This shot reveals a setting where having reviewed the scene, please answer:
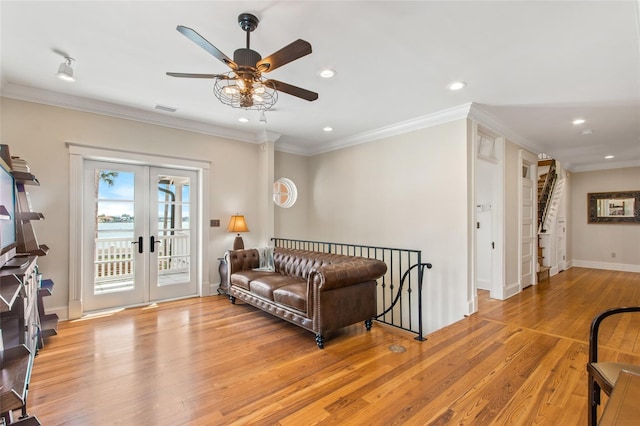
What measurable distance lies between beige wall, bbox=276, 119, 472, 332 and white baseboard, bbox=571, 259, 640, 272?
6.38 m

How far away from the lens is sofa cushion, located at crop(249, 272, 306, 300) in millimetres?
3631

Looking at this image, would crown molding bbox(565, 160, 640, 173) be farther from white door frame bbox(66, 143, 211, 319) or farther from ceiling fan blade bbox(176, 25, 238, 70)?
white door frame bbox(66, 143, 211, 319)

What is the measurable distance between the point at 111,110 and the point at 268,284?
10.3 feet

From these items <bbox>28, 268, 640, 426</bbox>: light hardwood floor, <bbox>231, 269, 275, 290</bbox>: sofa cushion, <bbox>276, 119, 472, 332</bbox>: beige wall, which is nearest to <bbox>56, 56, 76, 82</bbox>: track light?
<bbox>28, 268, 640, 426</bbox>: light hardwood floor

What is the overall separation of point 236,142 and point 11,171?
3009 millimetres

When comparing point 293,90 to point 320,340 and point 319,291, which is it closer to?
point 319,291

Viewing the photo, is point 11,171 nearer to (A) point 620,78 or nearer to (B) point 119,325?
(B) point 119,325

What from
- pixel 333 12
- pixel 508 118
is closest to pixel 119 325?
pixel 333 12

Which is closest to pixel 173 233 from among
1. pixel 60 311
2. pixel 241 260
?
pixel 241 260

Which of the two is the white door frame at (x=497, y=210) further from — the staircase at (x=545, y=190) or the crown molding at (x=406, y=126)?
the staircase at (x=545, y=190)

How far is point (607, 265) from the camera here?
24.8 feet

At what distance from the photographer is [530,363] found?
8.59 ft

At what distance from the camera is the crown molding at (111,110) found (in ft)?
11.3

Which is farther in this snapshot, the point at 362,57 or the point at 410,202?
the point at 410,202
